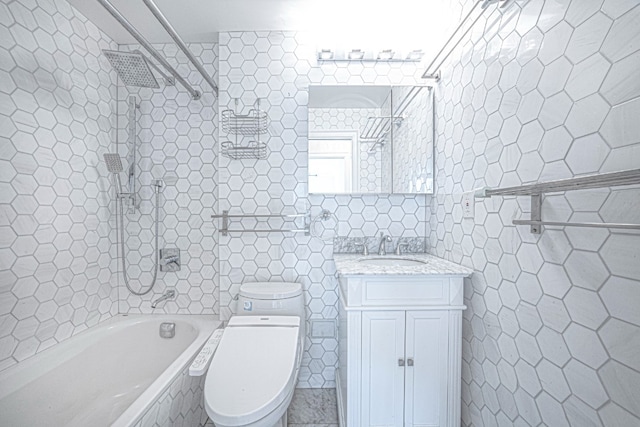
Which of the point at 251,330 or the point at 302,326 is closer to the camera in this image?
the point at 251,330

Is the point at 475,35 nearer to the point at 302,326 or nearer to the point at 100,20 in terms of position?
the point at 302,326

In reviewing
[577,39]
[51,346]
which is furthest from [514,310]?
[51,346]

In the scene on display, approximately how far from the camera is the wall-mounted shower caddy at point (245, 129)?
1863mm

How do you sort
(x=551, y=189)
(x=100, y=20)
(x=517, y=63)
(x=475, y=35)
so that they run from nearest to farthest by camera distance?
(x=551, y=189) < (x=517, y=63) < (x=475, y=35) < (x=100, y=20)

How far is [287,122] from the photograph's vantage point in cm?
191

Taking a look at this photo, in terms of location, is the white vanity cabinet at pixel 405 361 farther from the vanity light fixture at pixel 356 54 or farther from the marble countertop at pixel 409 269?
the vanity light fixture at pixel 356 54

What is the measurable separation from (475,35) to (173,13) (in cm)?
175

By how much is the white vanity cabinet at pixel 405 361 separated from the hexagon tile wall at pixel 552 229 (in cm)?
13

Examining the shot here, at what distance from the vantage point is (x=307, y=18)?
177 cm

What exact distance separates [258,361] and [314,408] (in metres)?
0.79

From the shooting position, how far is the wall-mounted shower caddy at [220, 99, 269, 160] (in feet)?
6.11

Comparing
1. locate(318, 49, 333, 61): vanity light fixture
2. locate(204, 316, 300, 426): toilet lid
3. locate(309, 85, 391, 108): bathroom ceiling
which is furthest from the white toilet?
locate(318, 49, 333, 61): vanity light fixture

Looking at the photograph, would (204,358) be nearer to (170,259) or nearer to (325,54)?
(170,259)

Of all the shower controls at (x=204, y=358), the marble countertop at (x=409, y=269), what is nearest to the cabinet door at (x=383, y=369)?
the marble countertop at (x=409, y=269)
